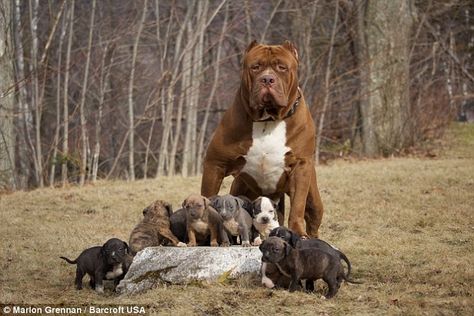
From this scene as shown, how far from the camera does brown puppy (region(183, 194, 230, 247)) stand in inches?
283

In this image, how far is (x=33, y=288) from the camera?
7461 mm

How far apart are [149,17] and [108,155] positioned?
3.66 metres

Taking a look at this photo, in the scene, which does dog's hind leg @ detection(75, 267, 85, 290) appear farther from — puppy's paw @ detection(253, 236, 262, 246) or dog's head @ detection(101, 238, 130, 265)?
puppy's paw @ detection(253, 236, 262, 246)

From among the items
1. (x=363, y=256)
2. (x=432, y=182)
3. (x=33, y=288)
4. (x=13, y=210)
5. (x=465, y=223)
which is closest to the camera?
(x=33, y=288)

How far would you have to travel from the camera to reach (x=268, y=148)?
7727mm

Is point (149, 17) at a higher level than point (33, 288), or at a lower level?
higher

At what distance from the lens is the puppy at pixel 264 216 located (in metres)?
7.42

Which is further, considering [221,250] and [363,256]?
[363,256]

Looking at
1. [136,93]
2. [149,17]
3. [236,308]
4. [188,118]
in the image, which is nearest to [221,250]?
[236,308]

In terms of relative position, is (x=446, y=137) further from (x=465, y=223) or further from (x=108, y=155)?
(x=465, y=223)

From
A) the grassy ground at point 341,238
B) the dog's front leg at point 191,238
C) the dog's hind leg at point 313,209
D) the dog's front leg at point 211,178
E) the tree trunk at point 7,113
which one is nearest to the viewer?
the grassy ground at point 341,238

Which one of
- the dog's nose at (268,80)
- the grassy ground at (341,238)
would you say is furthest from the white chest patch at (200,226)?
the dog's nose at (268,80)

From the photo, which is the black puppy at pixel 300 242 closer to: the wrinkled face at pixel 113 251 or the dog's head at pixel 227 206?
the dog's head at pixel 227 206

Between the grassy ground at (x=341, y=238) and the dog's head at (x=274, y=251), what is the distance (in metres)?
0.28
